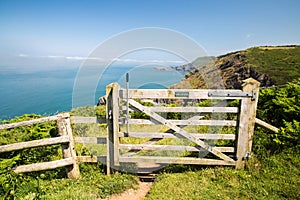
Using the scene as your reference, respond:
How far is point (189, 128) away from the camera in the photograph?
7516 millimetres

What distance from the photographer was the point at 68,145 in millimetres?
4309

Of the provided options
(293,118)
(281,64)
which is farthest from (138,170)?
(281,64)

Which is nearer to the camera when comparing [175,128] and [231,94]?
[231,94]

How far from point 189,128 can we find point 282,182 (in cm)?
374

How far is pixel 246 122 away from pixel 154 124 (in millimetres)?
2106

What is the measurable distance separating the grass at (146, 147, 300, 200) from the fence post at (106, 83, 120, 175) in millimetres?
1186

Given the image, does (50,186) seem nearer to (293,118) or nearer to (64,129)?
(64,129)

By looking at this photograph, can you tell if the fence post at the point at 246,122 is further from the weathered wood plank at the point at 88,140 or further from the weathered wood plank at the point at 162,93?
the weathered wood plank at the point at 88,140

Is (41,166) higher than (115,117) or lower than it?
lower

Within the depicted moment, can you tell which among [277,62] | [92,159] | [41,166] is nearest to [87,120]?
[92,159]

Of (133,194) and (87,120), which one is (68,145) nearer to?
(87,120)

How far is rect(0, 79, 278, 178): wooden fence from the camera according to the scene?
4047mm

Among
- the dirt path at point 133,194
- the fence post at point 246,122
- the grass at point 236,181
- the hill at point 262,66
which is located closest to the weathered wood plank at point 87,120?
the dirt path at point 133,194

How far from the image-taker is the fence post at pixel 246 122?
13.5 ft
